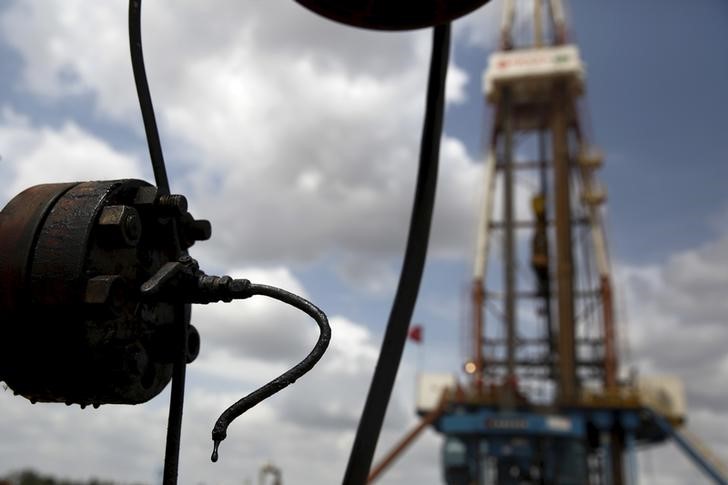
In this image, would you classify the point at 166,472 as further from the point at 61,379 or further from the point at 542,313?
the point at 542,313

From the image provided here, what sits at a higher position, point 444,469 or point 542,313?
point 542,313

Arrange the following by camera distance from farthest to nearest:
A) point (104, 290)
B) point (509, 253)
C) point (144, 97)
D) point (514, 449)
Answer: point (509, 253), point (514, 449), point (144, 97), point (104, 290)

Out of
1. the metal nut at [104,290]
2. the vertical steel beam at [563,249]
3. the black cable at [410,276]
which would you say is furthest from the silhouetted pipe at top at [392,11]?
the vertical steel beam at [563,249]

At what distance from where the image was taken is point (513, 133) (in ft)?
89.0

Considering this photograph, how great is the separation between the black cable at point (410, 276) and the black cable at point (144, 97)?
1.73 feet

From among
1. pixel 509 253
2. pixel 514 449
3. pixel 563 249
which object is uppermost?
pixel 563 249

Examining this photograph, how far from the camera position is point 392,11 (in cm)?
155

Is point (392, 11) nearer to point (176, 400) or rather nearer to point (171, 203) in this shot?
point (171, 203)

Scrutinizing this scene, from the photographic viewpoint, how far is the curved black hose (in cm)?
117

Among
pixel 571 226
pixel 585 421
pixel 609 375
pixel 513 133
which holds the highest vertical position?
pixel 513 133

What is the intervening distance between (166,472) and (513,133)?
88.5ft

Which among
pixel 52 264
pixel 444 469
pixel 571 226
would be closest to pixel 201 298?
pixel 52 264

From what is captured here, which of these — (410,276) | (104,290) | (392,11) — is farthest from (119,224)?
(392,11)

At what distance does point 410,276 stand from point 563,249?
23.6 meters
